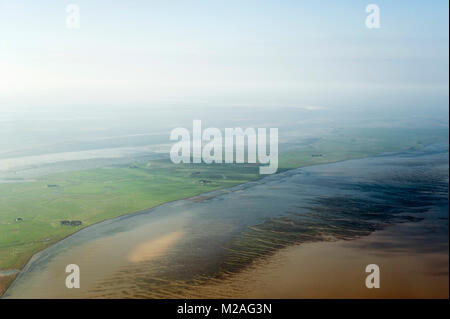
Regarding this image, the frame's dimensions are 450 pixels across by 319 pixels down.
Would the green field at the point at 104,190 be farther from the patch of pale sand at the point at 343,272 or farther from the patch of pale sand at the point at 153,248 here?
the patch of pale sand at the point at 343,272

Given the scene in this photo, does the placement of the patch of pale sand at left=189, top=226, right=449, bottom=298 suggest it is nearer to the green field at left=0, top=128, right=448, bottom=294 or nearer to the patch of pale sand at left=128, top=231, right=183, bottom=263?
the patch of pale sand at left=128, top=231, right=183, bottom=263

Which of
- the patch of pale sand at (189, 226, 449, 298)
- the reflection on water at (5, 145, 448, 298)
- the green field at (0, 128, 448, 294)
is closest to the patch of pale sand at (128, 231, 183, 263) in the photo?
the reflection on water at (5, 145, 448, 298)

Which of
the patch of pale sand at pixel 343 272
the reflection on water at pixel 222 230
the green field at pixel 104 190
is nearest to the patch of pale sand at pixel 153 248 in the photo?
the reflection on water at pixel 222 230

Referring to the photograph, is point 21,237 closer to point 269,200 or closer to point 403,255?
point 269,200

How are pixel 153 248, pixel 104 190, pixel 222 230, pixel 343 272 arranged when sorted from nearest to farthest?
pixel 343 272
pixel 153 248
pixel 222 230
pixel 104 190

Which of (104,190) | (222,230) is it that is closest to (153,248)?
(222,230)

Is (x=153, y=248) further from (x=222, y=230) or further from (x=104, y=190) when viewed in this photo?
(x=104, y=190)
